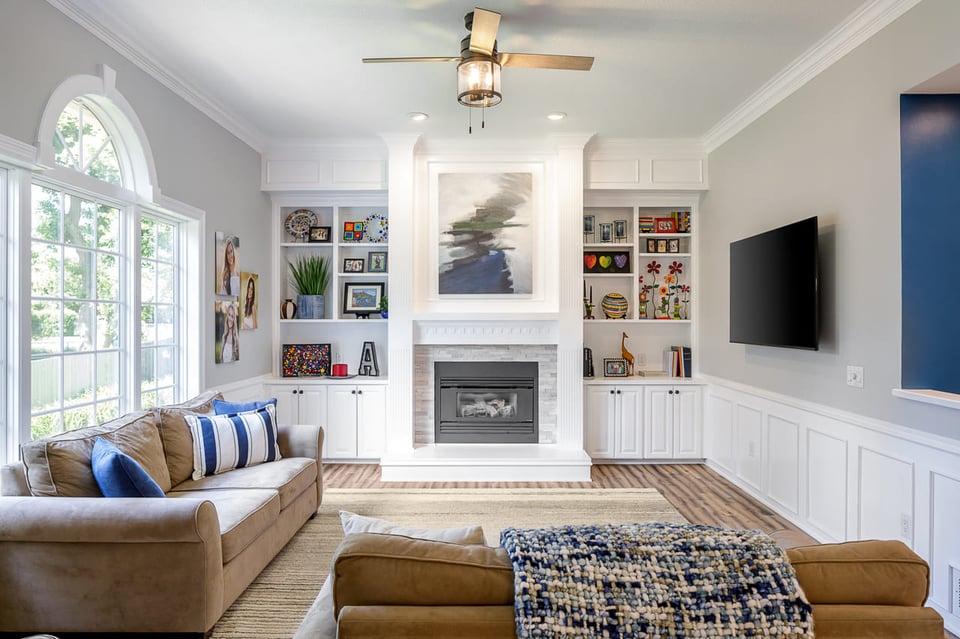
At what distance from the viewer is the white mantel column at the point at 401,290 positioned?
16.3 ft

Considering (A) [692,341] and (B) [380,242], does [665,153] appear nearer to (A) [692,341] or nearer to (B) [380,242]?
(A) [692,341]

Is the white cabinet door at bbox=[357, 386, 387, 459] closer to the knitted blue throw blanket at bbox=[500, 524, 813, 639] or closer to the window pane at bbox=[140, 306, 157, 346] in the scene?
the window pane at bbox=[140, 306, 157, 346]

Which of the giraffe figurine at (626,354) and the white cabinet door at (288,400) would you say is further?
the giraffe figurine at (626,354)

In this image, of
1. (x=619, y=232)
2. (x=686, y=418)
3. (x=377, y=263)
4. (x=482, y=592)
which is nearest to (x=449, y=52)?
(x=377, y=263)

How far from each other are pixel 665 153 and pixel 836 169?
203 centimetres

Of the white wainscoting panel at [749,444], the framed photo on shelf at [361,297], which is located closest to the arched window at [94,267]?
the framed photo on shelf at [361,297]

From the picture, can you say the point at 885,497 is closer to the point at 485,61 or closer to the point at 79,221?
the point at 485,61

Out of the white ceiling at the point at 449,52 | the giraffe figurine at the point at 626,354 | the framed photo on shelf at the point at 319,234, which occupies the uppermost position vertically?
the white ceiling at the point at 449,52

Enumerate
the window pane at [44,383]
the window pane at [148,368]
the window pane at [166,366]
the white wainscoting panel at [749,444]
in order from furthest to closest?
the white wainscoting panel at [749,444], the window pane at [166,366], the window pane at [148,368], the window pane at [44,383]

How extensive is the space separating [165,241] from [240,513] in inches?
85.2

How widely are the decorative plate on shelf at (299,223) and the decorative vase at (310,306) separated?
0.61 metres

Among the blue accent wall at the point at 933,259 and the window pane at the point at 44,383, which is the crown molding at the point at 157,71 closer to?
the window pane at the point at 44,383

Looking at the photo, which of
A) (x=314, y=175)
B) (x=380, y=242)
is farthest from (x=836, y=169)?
(x=314, y=175)

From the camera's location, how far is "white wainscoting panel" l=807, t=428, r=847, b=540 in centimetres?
319
